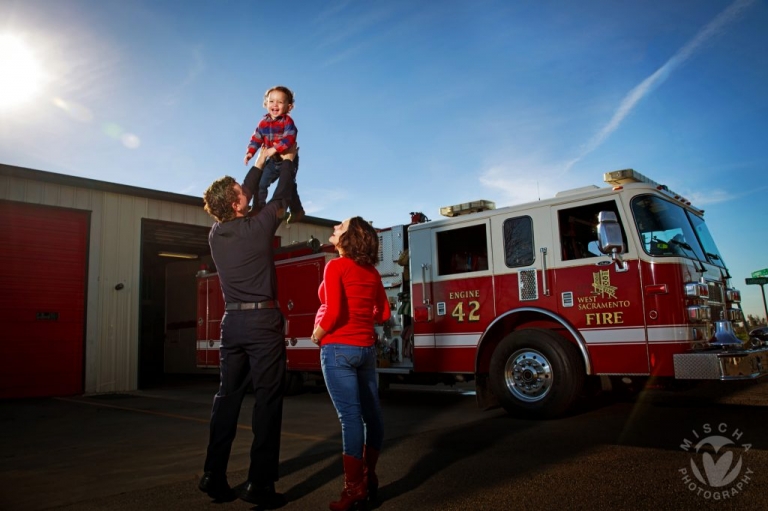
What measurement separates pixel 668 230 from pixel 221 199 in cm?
518

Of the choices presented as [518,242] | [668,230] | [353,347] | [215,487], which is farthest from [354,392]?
[668,230]

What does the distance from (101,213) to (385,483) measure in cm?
1137

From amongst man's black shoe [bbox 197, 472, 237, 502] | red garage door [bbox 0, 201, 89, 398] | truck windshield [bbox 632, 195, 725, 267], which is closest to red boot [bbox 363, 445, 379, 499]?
man's black shoe [bbox 197, 472, 237, 502]

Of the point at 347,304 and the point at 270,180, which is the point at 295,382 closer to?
the point at 270,180

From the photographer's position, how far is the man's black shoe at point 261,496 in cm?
342

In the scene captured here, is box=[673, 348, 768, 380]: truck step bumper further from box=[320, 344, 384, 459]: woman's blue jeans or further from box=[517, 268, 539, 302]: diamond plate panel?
box=[320, 344, 384, 459]: woman's blue jeans

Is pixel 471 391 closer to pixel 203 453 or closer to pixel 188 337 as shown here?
pixel 203 453

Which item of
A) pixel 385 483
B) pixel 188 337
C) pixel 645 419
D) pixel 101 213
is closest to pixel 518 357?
pixel 645 419

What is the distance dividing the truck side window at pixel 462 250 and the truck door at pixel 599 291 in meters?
1.04

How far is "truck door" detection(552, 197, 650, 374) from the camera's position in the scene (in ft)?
20.6

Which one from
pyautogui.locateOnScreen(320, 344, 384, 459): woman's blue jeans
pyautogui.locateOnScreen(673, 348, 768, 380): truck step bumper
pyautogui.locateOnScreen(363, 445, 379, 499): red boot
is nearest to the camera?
pyautogui.locateOnScreen(320, 344, 384, 459): woman's blue jeans

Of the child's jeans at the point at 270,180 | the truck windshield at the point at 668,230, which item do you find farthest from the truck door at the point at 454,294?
the child's jeans at the point at 270,180

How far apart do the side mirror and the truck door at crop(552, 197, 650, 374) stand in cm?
33

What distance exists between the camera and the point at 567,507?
3346mm
